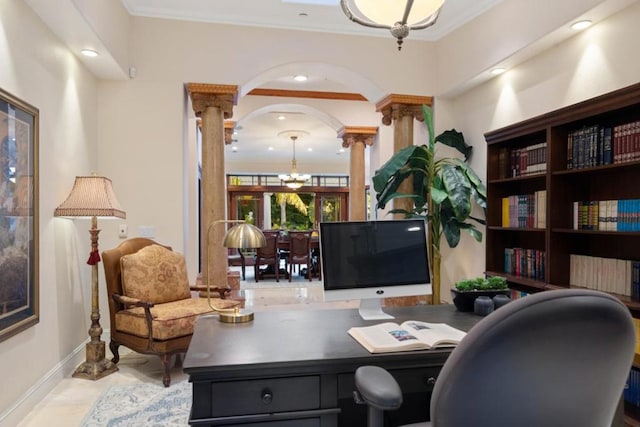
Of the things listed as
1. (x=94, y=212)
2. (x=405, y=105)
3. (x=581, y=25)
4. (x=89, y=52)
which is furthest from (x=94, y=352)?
(x=581, y=25)

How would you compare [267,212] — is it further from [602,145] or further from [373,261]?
[373,261]

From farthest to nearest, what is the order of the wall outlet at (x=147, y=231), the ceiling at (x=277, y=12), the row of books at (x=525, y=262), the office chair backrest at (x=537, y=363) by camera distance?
1. the wall outlet at (x=147, y=231)
2. the ceiling at (x=277, y=12)
3. the row of books at (x=525, y=262)
4. the office chair backrest at (x=537, y=363)

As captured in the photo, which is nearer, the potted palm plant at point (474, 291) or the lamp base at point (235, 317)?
the lamp base at point (235, 317)

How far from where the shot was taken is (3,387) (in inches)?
88.8

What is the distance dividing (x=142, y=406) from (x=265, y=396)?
1760mm

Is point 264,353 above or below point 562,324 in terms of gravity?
below

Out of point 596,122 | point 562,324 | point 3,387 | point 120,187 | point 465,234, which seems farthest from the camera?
point 465,234

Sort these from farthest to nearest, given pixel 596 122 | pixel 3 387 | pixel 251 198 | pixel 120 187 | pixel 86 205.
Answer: pixel 251 198, pixel 120 187, pixel 86 205, pixel 596 122, pixel 3 387

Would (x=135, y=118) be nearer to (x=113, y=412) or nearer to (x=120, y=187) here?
(x=120, y=187)

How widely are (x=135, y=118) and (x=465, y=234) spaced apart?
139 inches

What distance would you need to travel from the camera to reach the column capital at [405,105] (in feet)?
14.5

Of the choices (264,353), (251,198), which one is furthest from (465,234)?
(251,198)

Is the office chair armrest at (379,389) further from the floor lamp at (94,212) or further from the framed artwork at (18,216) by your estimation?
the floor lamp at (94,212)

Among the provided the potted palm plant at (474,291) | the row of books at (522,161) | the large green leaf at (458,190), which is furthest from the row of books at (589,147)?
the potted palm plant at (474,291)
